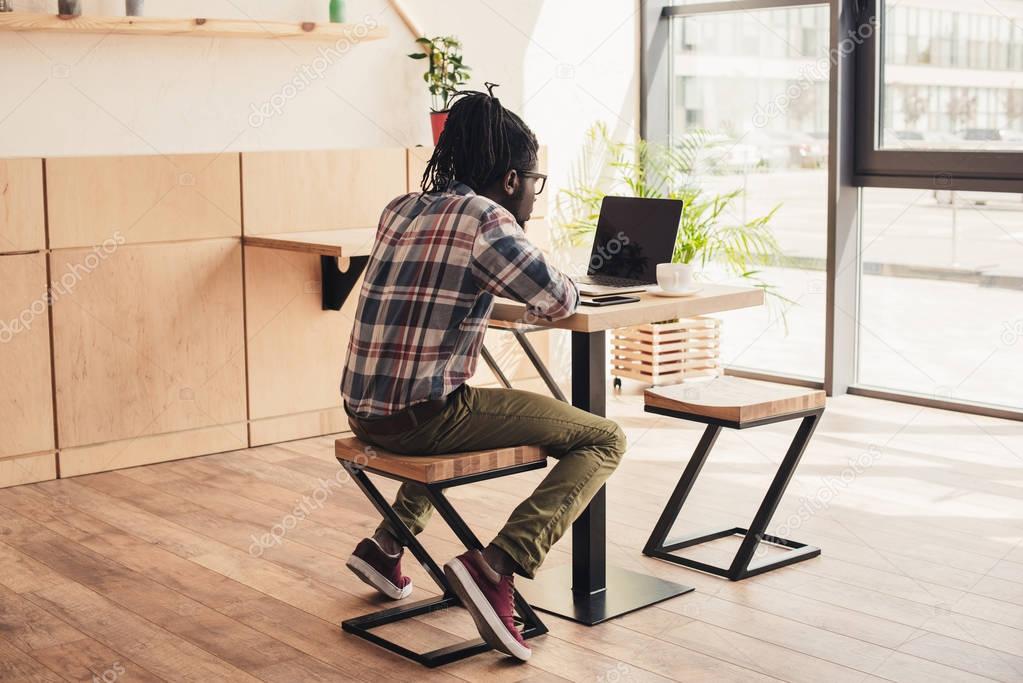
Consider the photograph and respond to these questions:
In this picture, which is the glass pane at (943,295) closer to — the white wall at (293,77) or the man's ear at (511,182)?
the white wall at (293,77)

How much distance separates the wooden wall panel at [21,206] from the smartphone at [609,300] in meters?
2.12

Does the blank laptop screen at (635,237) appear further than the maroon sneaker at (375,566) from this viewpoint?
Yes

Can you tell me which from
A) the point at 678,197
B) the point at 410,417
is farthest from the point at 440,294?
the point at 678,197

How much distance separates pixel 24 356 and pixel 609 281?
2028 mm

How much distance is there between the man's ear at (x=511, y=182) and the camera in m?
2.71

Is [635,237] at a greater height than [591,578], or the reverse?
[635,237]

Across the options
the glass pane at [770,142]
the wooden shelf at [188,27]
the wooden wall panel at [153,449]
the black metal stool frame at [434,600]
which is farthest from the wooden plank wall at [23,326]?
the glass pane at [770,142]

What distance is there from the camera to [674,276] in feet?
9.61

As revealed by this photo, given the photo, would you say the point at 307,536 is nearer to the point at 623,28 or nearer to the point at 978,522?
the point at 978,522

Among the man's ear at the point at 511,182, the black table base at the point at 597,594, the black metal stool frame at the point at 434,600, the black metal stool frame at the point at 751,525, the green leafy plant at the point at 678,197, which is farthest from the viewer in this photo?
the green leafy plant at the point at 678,197

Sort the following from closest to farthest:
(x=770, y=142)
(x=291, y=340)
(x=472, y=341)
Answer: (x=472, y=341) < (x=291, y=340) < (x=770, y=142)

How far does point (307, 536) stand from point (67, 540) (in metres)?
0.67

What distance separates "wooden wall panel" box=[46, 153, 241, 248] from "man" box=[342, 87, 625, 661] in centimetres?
183

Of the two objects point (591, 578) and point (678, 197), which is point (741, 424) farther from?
point (678, 197)
